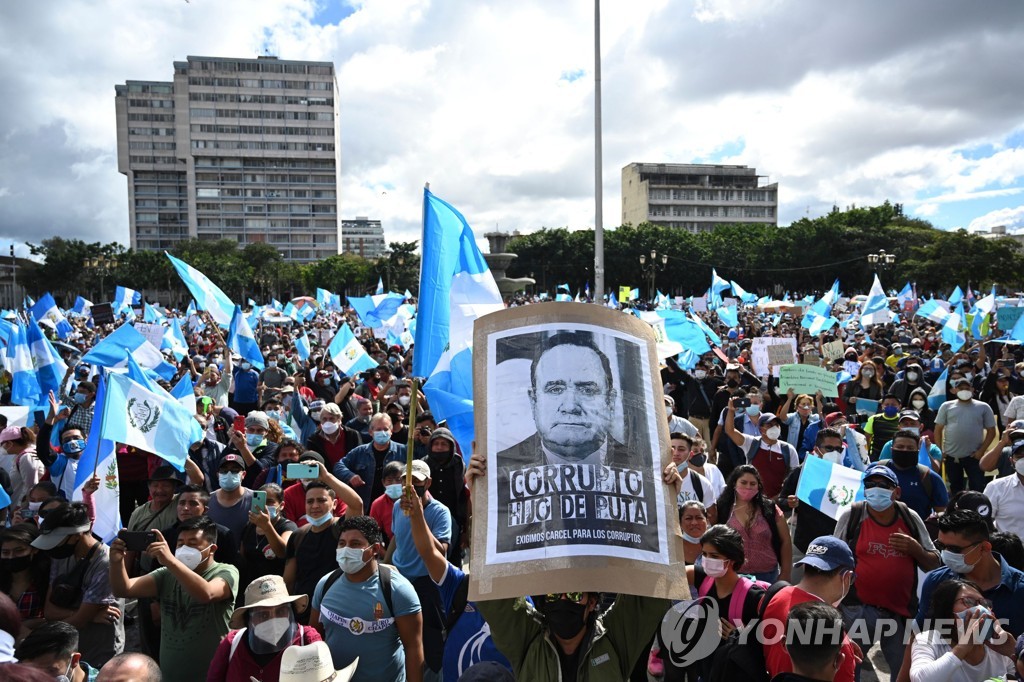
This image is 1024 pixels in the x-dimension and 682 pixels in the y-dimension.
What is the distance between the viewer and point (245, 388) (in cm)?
1245

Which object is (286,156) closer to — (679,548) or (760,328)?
(760,328)

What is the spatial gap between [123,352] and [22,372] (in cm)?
124

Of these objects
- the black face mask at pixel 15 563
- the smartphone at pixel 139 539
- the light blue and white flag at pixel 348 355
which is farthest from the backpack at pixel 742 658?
the light blue and white flag at pixel 348 355

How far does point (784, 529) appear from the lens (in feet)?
16.2

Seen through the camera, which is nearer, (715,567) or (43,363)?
(715,567)

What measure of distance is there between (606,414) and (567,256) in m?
74.7

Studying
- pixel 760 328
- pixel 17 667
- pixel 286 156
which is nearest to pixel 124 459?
pixel 17 667

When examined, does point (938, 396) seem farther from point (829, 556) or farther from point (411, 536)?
point (411, 536)

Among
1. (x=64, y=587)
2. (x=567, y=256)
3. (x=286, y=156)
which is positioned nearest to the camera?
(x=64, y=587)

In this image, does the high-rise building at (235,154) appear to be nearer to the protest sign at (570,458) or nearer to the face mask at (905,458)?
the face mask at (905,458)

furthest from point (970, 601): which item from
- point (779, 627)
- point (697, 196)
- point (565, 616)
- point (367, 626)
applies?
point (697, 196)

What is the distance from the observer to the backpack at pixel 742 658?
342cm

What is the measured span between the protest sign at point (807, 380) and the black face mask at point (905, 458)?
3441 millimetres

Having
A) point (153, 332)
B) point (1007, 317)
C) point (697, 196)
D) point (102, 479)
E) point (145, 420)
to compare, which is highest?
point (697, 196)
